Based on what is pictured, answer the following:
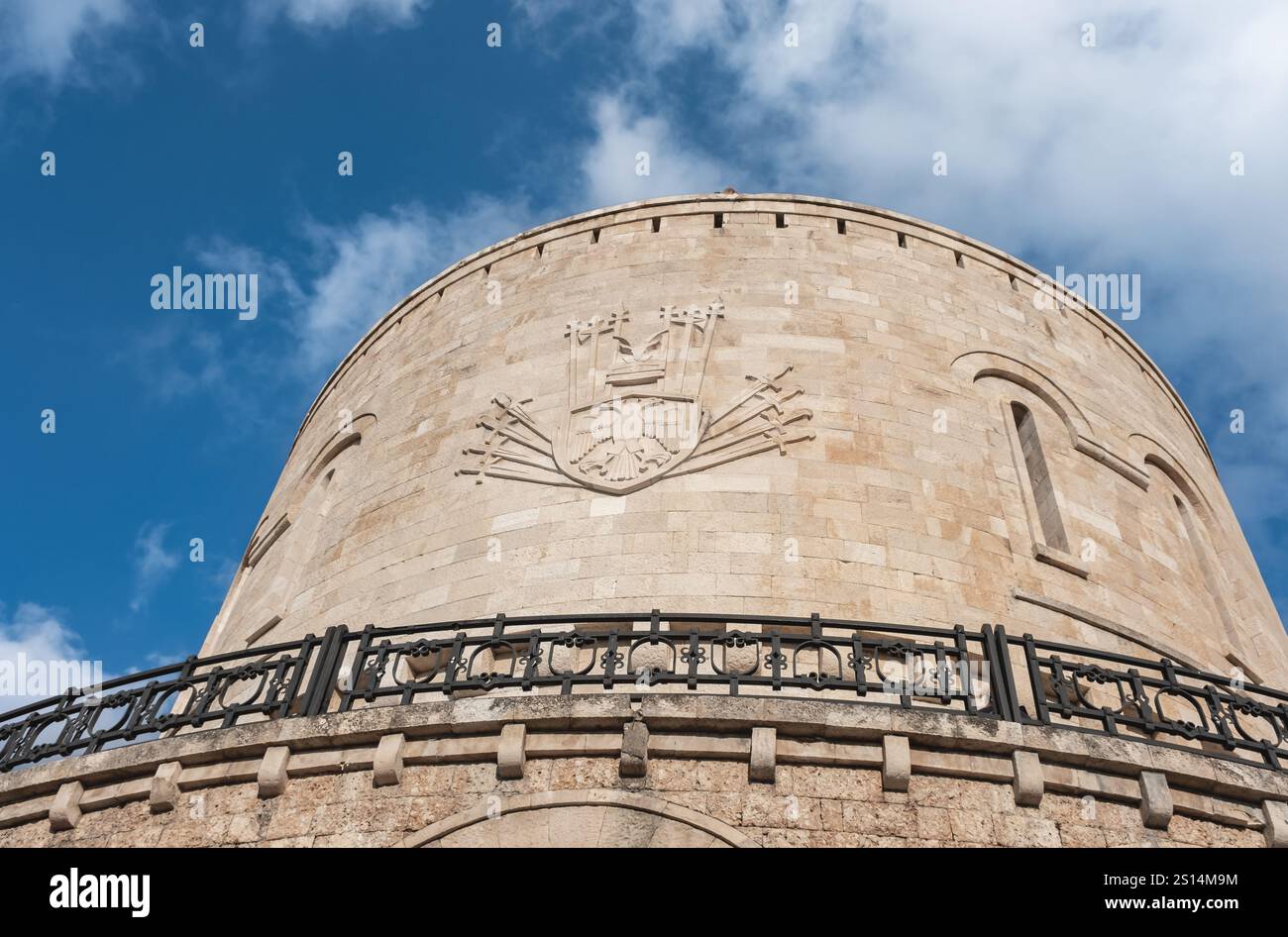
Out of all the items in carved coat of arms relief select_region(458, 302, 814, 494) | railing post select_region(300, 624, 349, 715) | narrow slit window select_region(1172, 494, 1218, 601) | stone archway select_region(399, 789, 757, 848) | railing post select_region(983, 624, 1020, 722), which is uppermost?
carved coat of arms relief select_region(458, 302, 814, 494)

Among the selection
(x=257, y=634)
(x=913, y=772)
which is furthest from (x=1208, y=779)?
(x=257, y=634)

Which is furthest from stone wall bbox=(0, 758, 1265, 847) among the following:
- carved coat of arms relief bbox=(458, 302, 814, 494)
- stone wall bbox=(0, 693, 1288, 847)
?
carved coat of arms relief bbox=(458, 302, 814, 494)

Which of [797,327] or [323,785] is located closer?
[323,785]

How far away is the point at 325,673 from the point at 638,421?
383cm

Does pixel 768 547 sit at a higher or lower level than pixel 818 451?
lower

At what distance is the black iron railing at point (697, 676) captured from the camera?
679cm

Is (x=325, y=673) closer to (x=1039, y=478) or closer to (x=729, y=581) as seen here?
(x=729, y=581)

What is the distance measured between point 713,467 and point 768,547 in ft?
3.36

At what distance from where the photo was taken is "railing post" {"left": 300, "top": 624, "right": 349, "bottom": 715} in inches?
282

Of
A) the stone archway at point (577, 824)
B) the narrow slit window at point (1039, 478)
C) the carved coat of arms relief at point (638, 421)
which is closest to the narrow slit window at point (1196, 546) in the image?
the narrow slit window at point (1039, 478)

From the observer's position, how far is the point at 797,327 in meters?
10.9

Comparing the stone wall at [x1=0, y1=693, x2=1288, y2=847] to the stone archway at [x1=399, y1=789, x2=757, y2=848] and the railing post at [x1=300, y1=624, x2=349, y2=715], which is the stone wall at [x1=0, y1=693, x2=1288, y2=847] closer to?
the stone archway at [x1=399, y1=789, x2=757, y2=848]

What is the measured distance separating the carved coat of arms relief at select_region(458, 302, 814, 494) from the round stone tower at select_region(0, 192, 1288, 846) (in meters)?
0.04
